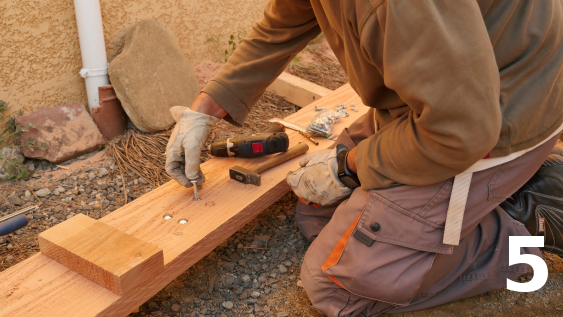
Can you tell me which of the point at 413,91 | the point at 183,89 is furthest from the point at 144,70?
the point at 413,91

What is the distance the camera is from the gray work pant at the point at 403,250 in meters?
1.75

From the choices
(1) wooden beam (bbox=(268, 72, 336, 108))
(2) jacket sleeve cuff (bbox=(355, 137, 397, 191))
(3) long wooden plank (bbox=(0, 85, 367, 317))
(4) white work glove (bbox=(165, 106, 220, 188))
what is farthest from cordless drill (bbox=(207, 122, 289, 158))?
(1) wooden beam (bbox=(268, 72, 336, 108))

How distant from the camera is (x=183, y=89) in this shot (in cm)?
339

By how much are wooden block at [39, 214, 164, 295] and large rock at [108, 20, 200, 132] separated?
1490mm

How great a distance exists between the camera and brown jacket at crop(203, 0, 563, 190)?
1.33 m

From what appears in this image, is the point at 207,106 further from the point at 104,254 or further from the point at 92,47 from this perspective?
the point at 92,47

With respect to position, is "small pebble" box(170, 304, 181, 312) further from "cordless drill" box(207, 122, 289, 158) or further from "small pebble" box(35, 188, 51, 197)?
"small pebble" box(35, 188, 51, 197)

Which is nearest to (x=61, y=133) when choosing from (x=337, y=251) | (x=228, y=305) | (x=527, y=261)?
(x=228, y=305)

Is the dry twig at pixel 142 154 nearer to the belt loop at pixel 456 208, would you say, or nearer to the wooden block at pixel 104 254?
the wooden block at pixel 104 254

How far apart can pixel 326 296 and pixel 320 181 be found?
1.59ft

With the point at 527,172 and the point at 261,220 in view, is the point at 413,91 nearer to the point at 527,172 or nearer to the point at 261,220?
the point at 527,172

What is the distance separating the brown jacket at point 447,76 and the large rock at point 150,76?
5.50 ft

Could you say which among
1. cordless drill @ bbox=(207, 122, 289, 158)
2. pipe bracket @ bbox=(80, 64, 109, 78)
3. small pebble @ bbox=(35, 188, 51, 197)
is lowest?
small pebble @ bbox=(35, 188, 51, 197)

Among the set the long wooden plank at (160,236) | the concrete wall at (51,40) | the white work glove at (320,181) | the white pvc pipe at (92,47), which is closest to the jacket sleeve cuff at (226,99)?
the long wooden plank at (160,236)
